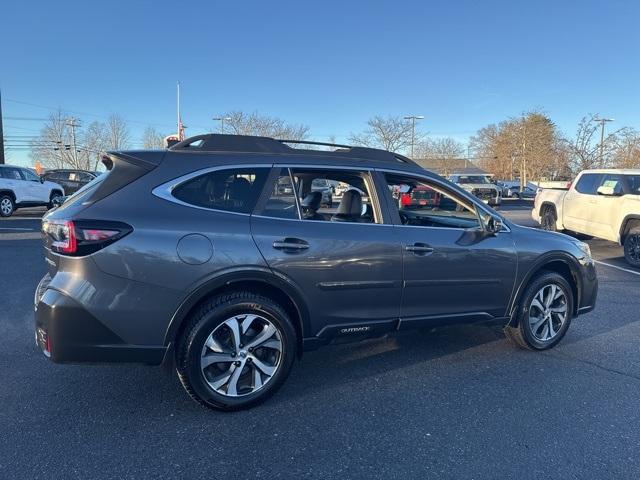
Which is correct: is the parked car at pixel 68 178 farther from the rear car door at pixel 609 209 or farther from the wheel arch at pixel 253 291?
the wheel arch at pixel 253 291

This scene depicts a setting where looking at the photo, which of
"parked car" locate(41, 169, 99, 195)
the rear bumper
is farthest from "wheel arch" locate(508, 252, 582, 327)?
"parked car" locate(41, 169, 99, 195)

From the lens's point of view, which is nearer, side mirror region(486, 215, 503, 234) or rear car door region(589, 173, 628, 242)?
side mirror region(486, 215, 503, 234)

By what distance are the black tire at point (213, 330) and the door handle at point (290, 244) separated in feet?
1.24

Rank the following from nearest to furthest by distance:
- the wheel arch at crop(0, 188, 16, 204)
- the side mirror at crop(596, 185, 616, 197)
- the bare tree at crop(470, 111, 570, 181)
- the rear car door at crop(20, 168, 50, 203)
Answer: the side mirror at crop(596, 185, 616, 197) < the wheel arch at crop(0, 188, 16, 204) < the rear car door at crop(20, 168, 50, 203) < the bare tree at crop(470, 111, 570, 181)

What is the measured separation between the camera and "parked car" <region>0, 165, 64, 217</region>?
15.8 m

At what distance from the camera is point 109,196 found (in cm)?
297

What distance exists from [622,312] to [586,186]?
5911mm

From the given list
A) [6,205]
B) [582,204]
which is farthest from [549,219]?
[6,205]

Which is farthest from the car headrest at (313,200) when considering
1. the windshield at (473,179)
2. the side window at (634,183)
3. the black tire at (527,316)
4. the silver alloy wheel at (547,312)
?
the windshield at (473,179)

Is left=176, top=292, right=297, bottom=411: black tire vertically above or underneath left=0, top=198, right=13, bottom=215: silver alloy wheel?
underneath

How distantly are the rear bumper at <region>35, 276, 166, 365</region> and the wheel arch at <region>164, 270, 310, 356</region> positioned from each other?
0.22 metres

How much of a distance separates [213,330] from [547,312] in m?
3.14

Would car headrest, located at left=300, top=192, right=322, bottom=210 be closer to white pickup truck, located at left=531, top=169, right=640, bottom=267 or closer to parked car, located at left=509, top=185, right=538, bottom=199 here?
white pickup truck, located at left=531, top=169, right=640, bottom=267

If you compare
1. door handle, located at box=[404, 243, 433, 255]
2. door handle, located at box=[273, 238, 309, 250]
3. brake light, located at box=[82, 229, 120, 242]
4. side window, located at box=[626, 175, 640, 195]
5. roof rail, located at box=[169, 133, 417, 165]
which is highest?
side window, located at box=[626, 175, 640, 195]
